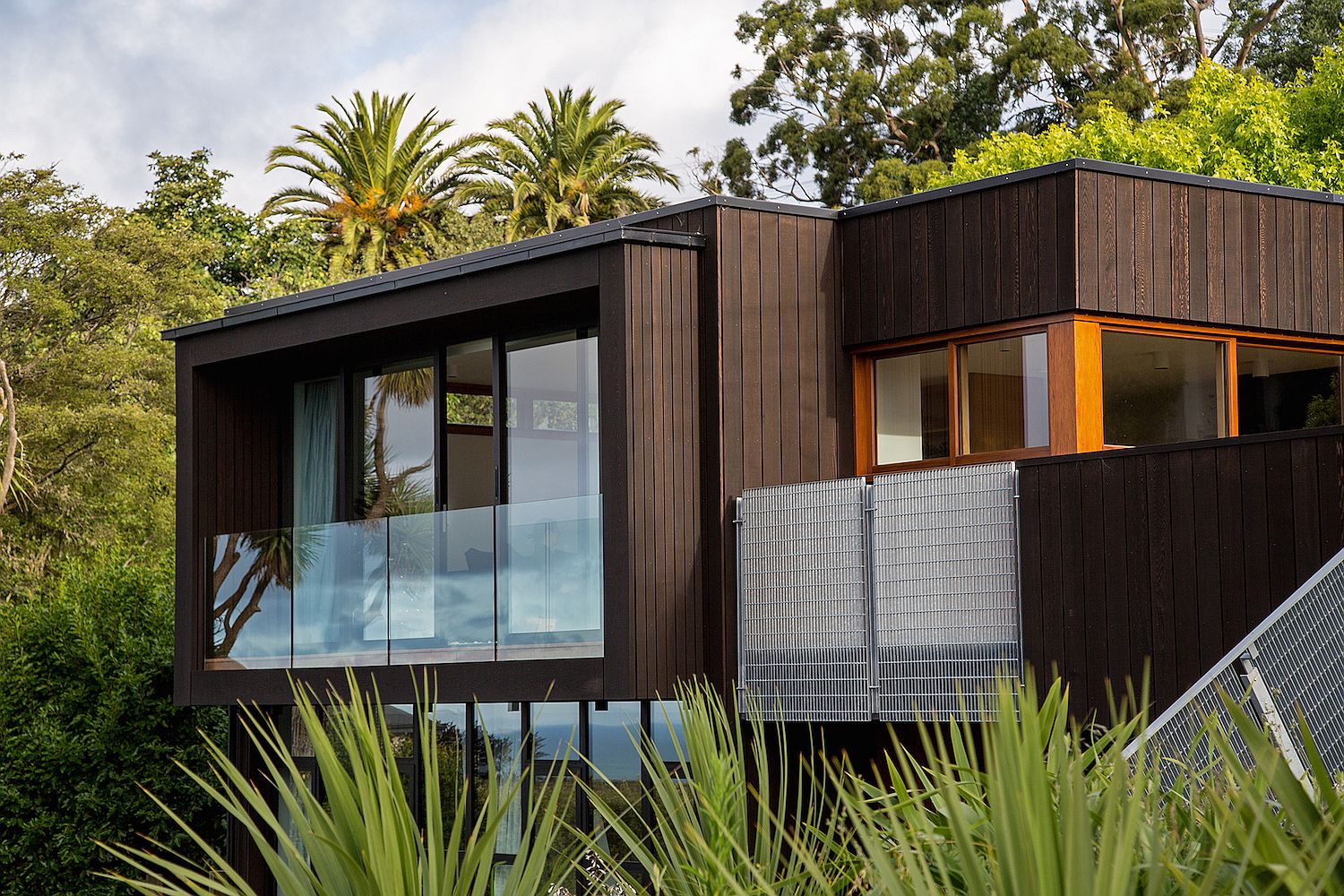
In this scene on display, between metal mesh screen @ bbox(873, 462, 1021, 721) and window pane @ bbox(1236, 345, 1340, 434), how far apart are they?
268 centimetres

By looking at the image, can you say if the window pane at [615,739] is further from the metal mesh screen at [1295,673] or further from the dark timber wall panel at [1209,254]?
the metal mesh screen at [1295,673]

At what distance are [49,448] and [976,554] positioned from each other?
21.6m

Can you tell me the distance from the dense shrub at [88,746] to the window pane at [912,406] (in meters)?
10.3

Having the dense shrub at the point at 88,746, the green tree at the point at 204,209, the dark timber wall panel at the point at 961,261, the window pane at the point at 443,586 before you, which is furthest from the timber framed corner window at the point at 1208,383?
the green tree at the point at 204,209

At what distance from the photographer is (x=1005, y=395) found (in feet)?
36.8

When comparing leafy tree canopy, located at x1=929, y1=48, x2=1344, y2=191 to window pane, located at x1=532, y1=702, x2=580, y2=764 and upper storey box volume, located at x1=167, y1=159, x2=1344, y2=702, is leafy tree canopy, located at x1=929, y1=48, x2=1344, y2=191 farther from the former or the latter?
window pane, located at x1=532, y1=702, x2=580, y2=764

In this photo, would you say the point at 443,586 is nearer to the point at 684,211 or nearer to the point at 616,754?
the point at 616,754

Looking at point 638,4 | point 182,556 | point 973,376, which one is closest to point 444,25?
point 638,4

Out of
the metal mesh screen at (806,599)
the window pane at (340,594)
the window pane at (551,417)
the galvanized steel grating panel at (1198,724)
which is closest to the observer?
the galvanized steel grating panel at (1198,724)

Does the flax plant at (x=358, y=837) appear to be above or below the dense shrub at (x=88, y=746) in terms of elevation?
above

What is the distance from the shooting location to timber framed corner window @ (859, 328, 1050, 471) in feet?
36.3

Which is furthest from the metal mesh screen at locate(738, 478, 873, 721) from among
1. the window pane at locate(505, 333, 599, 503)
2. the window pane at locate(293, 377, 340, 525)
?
the window pane at locate(293, 377, 340, 525)

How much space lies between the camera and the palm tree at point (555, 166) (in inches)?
1417

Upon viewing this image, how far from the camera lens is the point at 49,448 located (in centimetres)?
2794
